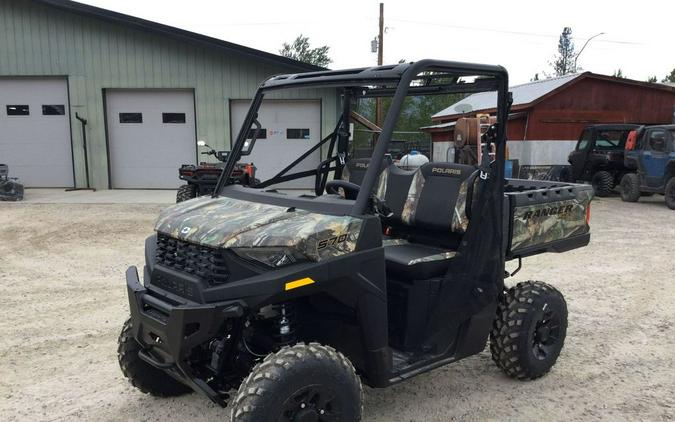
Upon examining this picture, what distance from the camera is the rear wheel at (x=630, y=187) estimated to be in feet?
45.3

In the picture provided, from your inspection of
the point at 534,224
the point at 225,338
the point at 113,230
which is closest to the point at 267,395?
the point at 225,338

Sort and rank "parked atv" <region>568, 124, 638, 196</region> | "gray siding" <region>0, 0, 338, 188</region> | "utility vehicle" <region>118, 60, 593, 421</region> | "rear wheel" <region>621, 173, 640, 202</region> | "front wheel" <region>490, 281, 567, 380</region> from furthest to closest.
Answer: "gray siding" <region>0, 0, 338, 188</region> < "parked atv" <region>568, 124, 638, 196</region> < "rear wheel" <region>621, 173, 640, 202</region> < "front wheel" <region>490, 281, 567, 380</region> < "utility vehicle" <region>118, 60, 593, 421</region>

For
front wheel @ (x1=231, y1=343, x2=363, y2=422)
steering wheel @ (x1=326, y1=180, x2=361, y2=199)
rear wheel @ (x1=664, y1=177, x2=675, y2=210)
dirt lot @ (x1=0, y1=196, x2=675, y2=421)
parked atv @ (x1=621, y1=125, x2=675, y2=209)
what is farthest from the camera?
parked atv @ (x1=621, y1=125, x2=675, y2=209)

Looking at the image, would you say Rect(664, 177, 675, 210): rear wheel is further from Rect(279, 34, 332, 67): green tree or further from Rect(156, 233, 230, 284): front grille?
Rect(279, 34, 332, 67): green tree

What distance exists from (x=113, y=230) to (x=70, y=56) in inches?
332

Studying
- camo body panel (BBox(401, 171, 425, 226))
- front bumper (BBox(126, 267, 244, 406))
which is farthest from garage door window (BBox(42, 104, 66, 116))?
front bumper (BBox(126, 267, 244, 406))

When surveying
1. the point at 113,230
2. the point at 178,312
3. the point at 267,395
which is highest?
the point at 178,312

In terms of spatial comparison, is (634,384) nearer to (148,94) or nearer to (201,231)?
(201,231)

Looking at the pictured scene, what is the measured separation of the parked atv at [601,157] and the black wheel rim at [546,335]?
12.2 meters

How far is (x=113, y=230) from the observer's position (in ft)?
31.7

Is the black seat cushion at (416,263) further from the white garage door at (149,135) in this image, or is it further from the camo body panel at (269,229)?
the white garage door at (149,135)

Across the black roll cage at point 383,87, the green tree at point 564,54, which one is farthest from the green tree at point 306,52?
the black roll cage at point 383,87

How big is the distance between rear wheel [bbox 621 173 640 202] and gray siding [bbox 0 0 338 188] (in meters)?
9.52

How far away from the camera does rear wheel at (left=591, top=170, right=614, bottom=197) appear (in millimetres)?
14922
